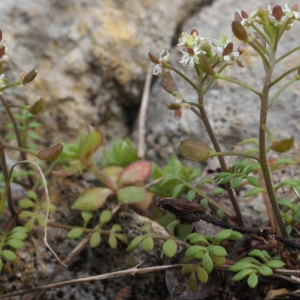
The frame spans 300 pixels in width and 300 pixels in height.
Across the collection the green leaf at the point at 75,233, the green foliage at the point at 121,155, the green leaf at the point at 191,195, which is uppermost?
the green foliage at the point at 121,155

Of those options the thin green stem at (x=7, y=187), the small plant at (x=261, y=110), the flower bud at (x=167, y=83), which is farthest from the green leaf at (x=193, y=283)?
the thin green stem at (x=7, y=187)

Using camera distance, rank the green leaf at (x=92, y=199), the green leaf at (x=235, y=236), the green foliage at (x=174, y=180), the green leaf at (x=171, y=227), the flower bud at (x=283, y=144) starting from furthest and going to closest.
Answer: the green leaf at (x=92, y=199) → the green foliage at (x=174, y=180) → the green leaf at (x=171, y=227) → the green leaf at (x=235, y=236) → the flower bud at (x=283, y=144)

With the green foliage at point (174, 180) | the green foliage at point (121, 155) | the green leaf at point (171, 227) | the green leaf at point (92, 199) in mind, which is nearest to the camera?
the green leaf at point (171, 227)

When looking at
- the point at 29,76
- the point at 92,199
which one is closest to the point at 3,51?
the point at 29,76

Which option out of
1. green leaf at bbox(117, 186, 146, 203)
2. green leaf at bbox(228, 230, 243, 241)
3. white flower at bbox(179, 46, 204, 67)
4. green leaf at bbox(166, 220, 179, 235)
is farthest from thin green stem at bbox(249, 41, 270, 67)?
green leaf at bbox(117, 186, 146, 203)

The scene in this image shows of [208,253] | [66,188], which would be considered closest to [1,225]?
[66,188]

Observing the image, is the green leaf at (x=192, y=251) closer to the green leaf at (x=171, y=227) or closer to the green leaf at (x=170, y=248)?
the green leaf at (x=170, y=248)

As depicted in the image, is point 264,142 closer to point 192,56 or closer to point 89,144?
point 192,56
